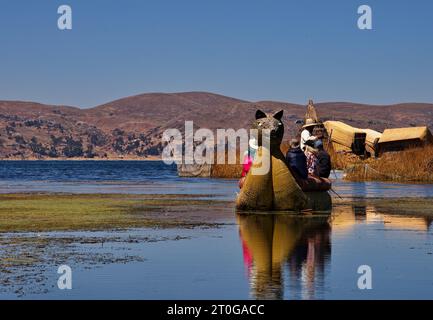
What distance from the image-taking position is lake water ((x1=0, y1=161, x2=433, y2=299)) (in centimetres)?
1280

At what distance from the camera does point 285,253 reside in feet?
54.5

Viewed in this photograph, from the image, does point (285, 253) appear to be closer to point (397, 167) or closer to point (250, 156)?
point (250, 156)

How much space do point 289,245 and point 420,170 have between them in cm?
3641

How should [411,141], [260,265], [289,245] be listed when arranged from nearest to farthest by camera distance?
[260,265], [289,245], [411,141]

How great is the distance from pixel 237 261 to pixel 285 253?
1197 mm

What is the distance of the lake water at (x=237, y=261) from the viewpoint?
12.8 metres

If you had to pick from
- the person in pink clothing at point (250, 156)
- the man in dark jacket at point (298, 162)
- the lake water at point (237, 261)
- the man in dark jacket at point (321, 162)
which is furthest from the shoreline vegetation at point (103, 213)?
the man in dark jacket at point (321, 162)

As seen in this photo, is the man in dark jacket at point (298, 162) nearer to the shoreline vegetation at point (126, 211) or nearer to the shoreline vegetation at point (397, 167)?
the shoreline vegetation at point (126, 211)

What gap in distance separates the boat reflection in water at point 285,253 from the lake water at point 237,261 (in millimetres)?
15

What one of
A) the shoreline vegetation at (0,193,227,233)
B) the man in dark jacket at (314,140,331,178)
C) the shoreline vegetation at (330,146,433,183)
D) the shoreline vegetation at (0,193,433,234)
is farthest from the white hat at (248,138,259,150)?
the shoreline vegetation at (330,146,433,183)

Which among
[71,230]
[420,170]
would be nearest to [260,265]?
[71,230]

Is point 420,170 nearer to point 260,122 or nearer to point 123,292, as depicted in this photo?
point 260,122

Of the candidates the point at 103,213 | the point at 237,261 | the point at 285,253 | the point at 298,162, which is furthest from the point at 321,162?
the point at 237,261

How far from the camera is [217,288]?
1302 cm
